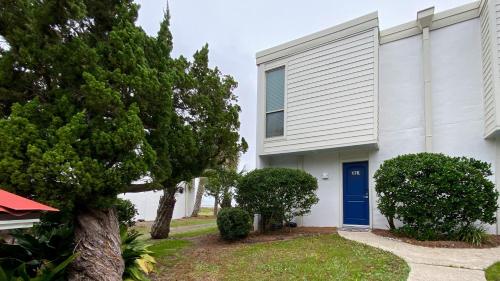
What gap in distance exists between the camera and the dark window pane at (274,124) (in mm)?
11531

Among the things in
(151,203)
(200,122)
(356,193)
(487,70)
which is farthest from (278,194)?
(151,203)

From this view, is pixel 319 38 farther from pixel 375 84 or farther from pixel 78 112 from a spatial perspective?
pixel 78 112

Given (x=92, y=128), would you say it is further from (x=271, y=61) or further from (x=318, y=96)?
A: (x=271, y=61)

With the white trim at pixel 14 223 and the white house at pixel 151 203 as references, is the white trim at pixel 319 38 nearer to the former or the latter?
the white house at pixel 151 203

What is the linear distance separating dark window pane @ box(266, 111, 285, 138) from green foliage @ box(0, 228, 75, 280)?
731 cm

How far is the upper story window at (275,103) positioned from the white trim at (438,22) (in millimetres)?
3472

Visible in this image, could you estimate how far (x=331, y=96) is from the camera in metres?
10.4

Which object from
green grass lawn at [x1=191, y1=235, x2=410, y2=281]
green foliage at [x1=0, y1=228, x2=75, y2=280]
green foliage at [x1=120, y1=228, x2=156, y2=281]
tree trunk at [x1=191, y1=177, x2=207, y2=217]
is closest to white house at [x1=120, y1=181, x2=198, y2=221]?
tree trunk at [x1=191, y1=177, x2=207, y2=217]

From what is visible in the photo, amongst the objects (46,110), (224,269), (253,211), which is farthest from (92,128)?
(253,211)

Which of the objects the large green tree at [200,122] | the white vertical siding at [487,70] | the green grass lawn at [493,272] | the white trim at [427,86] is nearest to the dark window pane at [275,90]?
the large green tree at [200,122]

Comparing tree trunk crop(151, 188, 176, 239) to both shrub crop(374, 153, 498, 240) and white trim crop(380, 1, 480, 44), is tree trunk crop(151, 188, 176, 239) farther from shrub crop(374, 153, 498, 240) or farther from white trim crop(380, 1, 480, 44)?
white trim crop(380, 1, 480, 44)

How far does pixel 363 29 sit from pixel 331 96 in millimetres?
2160

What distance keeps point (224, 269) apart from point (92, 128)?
3446mm

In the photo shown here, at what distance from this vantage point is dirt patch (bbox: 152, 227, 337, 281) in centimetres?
617
